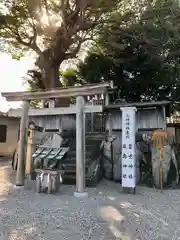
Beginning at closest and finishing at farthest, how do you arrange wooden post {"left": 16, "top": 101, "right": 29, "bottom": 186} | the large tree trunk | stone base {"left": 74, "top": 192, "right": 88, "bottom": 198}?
stone base {"left": 74, "top": 192, "right": 88, "bottom": 198} < wooden post {"left": 16, "top": 101, "right": 29, "bottom": 186} < the large tree trunk

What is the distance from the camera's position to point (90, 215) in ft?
17.3

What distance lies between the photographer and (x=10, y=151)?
57.7 feet

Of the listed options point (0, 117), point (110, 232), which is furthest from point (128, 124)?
point (0, 117)

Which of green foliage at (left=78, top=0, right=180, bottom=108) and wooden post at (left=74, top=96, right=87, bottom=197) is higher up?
green foliage at (left=78, top=0, right=180, bottom=108)

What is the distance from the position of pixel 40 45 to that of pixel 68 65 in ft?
13.4

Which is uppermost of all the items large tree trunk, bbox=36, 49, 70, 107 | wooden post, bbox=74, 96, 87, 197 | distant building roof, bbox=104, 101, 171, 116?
large tree trunk, bbox=36, 49, 70, 107

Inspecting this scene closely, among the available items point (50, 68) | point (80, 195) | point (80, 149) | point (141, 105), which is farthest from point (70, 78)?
point (80, 195)

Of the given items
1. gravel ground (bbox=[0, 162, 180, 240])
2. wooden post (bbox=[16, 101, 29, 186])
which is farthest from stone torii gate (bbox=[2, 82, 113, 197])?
gravel ground (bbox=[0, 162, 180, 240])

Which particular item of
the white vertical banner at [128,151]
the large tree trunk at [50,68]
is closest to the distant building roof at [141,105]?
the white vertical banner at [128,151]

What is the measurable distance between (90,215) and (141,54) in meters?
11.6

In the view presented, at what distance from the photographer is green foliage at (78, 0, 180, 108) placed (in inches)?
465

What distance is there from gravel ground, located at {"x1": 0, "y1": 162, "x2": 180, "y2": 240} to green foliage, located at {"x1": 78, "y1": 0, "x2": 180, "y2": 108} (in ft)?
26.0

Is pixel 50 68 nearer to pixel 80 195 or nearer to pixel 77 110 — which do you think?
pixel 77 110

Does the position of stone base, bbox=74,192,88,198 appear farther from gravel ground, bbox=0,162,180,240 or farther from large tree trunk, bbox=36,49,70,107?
large tree trunk, bbox=36,49,70,107
